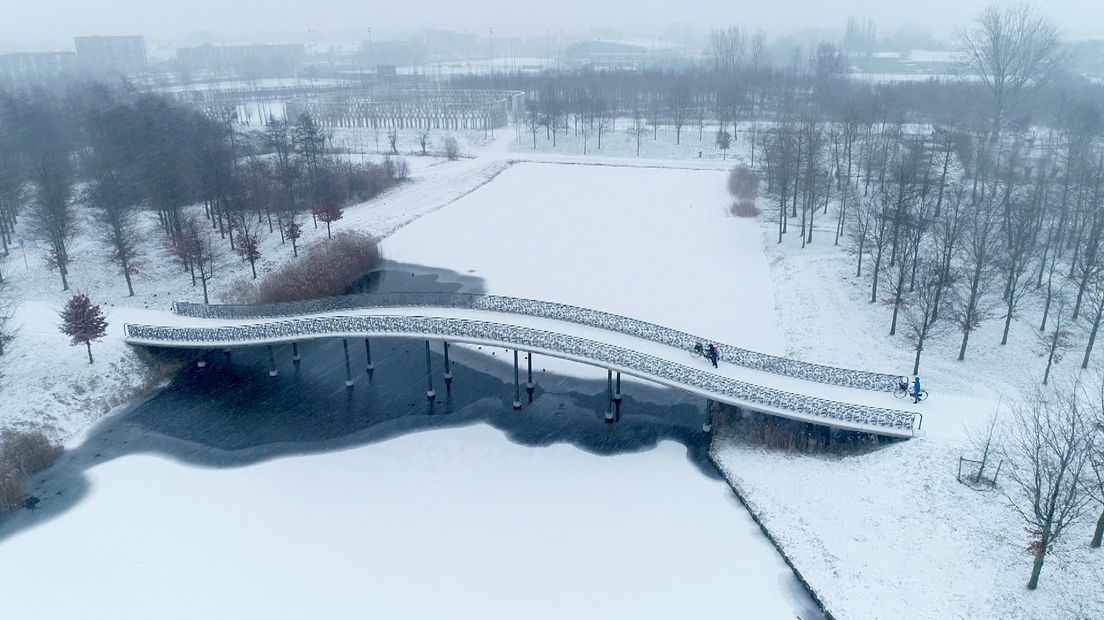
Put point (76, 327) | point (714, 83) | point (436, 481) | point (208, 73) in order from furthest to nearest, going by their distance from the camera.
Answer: point (208, 73) → point (714, 83) → point (76, 327) → point (436, 481)

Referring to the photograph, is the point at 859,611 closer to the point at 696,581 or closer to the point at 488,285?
the point at 696,581

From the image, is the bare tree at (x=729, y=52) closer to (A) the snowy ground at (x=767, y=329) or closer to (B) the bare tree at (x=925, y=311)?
(A) the snowy ground at (x=767, y=329)

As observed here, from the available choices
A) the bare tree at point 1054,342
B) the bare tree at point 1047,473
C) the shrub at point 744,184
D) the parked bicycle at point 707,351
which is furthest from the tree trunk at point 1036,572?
the shrub at point 744,184

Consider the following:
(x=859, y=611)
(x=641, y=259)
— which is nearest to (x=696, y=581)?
(x=859, y=611)

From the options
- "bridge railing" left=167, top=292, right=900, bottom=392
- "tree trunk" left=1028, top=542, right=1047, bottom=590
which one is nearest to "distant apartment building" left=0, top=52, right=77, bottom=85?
"bridge railing" left=167, top=292, right=900, bottom=392

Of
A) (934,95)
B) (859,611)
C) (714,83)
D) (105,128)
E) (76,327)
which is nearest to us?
(859,611)

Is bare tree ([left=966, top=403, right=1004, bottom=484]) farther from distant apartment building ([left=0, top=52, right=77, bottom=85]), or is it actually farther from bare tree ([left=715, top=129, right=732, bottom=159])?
distant apartment building ([left=0, top=52, right=77, bottom=85])
